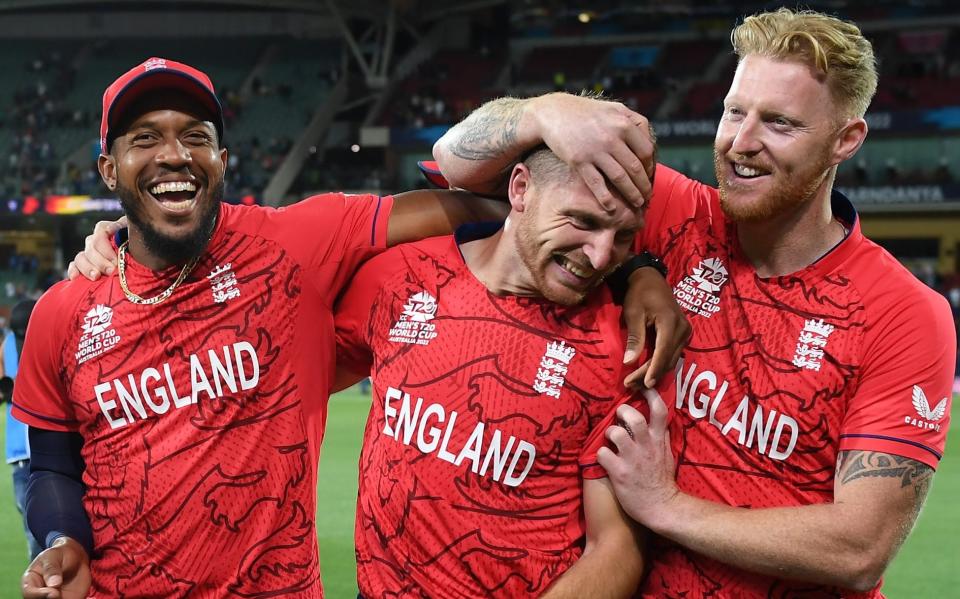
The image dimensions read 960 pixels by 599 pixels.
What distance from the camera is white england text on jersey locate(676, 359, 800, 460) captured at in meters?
2.78

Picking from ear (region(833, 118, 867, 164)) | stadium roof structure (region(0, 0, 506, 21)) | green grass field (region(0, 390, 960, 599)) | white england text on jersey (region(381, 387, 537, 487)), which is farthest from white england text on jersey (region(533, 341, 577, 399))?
stadium roof structure (region(0, 0, 506, 21))

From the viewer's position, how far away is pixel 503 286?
9.39 ft

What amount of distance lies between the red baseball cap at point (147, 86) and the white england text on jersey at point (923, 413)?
2.02m

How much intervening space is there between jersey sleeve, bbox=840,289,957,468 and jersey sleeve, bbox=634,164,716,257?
0.62m

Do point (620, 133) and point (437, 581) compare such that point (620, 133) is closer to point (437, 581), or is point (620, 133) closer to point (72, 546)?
point (437, 581)

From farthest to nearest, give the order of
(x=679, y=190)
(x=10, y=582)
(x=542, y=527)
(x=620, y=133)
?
(x=10, y=582) < (x=679, y=190) < (x=542, y=527) < (x=620, y=133)

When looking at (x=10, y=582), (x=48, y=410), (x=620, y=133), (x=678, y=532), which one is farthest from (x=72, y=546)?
(x=10, y=582)

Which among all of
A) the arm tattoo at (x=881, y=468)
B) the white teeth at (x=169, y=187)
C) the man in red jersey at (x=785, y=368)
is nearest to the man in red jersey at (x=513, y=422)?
the man in red jersey at (x=785, y=368)

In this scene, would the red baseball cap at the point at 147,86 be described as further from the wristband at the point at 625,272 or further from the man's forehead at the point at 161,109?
the wristband at the point at 625,272

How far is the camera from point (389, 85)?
122 ft

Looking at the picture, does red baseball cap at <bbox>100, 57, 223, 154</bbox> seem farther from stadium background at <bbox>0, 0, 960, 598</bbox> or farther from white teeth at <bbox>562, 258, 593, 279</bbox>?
stadium background at <bbox>0, 0, 960, 598</bbox>

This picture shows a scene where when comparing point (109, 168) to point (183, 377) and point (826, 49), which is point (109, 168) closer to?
point (183, 377)

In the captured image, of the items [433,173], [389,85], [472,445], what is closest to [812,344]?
[472,445]

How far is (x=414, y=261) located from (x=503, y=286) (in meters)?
0.29
